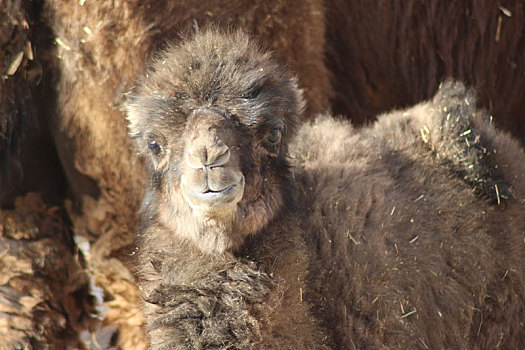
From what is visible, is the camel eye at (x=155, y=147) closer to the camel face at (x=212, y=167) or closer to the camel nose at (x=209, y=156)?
the camel face at (x=212, y=167)

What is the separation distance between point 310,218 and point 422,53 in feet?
6.12

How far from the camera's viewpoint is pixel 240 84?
2.50 m

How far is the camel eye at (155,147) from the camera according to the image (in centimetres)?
259

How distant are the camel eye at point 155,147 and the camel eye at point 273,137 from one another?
0.39 meters

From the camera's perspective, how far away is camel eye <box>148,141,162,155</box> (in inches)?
102

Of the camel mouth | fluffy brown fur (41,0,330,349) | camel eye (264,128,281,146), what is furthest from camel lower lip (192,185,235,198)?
fluffy brown fur (41,0,330,349)

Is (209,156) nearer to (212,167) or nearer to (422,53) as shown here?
(212,167)

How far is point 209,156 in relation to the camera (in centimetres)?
227

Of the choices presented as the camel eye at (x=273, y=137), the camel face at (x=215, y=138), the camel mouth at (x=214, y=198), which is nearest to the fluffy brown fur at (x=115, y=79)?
the camel face at (x=215, y=138)

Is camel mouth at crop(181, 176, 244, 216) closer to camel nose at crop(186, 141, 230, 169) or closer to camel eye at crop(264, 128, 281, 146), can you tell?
camel nose at crop(186, 141, 230, 169)

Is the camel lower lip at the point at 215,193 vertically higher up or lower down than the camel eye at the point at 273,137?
lower down

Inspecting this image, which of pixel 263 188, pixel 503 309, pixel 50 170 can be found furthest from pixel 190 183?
pixel 50 170

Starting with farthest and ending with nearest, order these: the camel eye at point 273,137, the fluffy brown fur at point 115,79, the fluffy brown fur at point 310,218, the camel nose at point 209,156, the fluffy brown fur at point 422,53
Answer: the fluffy brown fur at point 422,53
the fluffy brown fur at point 115,79
the camel eye at point 273,137
the fluffy brown fur at point 310,218
the camel nose at point 209,156

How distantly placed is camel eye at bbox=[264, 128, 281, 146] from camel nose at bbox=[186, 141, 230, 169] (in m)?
0.30
